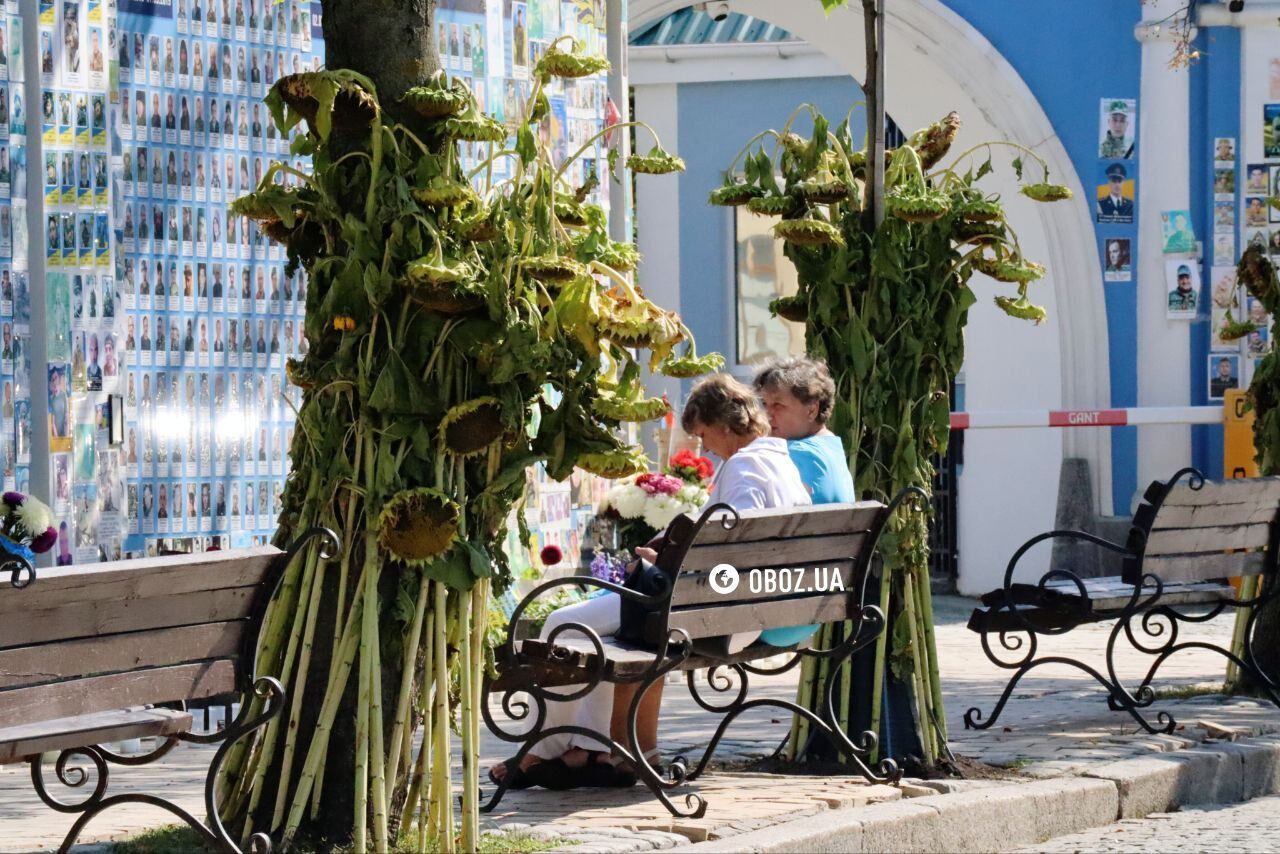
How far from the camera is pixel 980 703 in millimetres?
9055

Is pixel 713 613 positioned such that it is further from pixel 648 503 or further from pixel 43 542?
pixel 648 503

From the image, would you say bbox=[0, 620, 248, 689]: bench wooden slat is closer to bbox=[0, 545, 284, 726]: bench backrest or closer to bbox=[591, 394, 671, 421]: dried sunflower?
bbox=[0, 545, 284, 726]: bench backrest

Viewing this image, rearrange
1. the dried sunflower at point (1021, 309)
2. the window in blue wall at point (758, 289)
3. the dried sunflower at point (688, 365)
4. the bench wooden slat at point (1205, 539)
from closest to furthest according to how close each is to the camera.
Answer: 1. the dried sunflower at point (688, 365)
2. the dried sunflower at point (1021, 309)
3. the bench wooden slat at point (1205, 539)
4. the window in blue wall at point (758, 289)

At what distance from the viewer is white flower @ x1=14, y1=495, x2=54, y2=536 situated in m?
7.03

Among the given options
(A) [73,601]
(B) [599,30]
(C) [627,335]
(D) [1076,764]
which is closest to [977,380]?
A: (B) [599,30]

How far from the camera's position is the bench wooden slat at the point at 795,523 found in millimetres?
5988

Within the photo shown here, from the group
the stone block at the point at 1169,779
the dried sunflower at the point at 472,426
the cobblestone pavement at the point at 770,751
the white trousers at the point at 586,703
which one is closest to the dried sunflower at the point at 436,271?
the dried sunflower at the point at 472,426

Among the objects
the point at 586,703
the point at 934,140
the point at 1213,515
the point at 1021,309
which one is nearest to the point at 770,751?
the point at 586,703

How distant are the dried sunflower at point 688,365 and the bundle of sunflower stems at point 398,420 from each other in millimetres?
203

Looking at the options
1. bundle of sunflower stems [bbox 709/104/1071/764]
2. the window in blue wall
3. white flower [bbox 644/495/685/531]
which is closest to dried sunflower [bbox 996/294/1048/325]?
bundle of sunflower stems [bbox 709/104/1071/764]

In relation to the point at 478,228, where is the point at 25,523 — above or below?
below

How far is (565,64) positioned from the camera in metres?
5.30

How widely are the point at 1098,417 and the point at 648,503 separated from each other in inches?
254

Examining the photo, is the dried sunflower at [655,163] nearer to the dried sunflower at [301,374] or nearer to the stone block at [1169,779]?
the dried sunflower at [301,374]
